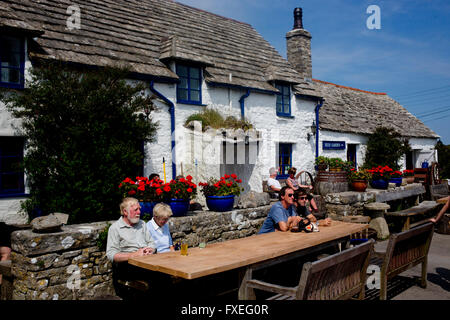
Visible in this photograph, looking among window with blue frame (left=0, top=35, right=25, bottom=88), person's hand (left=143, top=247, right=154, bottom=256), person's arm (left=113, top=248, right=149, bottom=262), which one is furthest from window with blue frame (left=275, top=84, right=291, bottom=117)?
person's arm (left=113, top=248, right=149, bottom=262)

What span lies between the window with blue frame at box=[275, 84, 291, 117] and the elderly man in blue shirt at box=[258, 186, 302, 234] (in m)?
7.33

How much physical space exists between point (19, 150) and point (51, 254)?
3660mm

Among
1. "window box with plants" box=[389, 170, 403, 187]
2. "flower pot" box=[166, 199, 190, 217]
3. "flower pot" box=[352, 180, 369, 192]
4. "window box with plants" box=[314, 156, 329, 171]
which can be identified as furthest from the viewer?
"window box with plants" box=[389, 170, 403, 187]

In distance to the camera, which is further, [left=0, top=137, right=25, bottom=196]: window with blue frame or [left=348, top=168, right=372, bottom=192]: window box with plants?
[left=348, top=168, right=372, bottom=192]: window box with plants

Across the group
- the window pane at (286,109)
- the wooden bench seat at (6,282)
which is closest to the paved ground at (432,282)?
the wooden bench seat at (6,282)

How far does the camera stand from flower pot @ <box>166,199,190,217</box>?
673cm

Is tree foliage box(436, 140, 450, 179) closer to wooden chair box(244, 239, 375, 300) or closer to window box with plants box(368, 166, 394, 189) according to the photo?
window box with plants box(368, 166, 394, 189)

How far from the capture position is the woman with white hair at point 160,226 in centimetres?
511

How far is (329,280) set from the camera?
13.1 ft

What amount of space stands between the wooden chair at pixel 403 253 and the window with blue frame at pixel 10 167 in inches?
267

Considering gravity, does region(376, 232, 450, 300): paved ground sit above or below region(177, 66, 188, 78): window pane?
below

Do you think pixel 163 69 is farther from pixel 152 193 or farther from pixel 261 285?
pixel 261 285

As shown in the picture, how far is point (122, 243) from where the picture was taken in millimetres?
4867
